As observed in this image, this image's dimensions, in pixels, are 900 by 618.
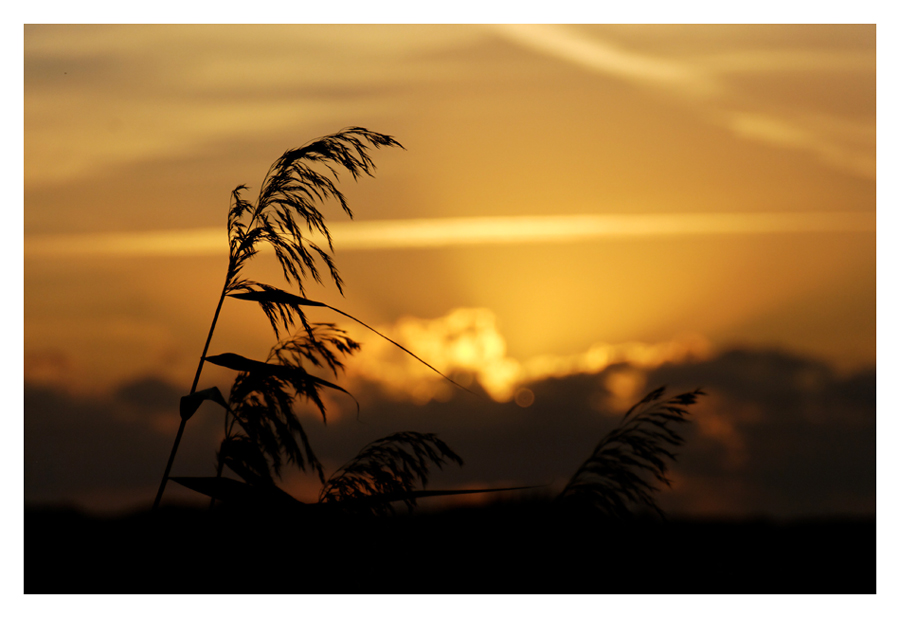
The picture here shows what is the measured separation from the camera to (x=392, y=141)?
2498 millimetres

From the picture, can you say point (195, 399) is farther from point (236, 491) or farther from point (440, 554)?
point (440, 554)

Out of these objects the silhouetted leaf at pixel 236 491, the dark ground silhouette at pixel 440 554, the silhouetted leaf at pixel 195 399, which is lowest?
the dark ground silhouette at pixel 440 554

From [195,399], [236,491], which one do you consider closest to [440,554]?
[236,491]

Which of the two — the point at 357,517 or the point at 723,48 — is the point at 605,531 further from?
the point at 723,48

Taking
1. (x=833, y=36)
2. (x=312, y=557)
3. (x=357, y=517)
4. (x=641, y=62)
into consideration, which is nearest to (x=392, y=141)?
(x=357, y=517)

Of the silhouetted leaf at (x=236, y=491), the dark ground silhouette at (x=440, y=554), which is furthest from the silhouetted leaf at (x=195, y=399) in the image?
the dark ground silhouette at (x=440, y=554)

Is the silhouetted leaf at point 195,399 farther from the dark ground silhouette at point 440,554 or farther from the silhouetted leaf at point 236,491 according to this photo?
the dark ground silhouette at point 440,554

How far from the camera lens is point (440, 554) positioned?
10.2 feet

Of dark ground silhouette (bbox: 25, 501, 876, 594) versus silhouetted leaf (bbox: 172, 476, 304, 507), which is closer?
silhouetted leaf (bbox: 172, 476, 304, 507)

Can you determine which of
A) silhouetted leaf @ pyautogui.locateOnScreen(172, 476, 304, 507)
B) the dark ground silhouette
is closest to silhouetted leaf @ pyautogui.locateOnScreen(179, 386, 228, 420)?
silhouetted leaf @ pyautogui.locateOnScreen(172, 476, 304, 507)

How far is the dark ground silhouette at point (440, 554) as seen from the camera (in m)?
2.38

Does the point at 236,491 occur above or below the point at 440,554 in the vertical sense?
above

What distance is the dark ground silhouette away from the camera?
2379mm

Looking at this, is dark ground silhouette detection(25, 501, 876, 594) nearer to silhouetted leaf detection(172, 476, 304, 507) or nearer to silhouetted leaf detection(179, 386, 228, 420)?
silhouetted leaf detection(172, 476, 304, 507)
